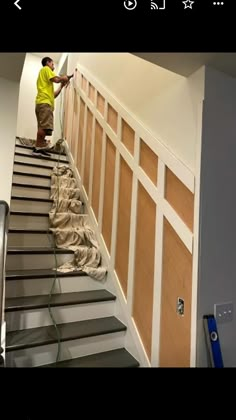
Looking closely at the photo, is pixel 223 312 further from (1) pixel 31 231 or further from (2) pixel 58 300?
(1) pixel 31 231

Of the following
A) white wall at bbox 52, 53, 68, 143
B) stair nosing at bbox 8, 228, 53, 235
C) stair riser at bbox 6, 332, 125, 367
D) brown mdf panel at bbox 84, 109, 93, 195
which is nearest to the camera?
stair riser at bbox 6, 332, 125, 367

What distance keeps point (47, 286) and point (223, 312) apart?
1027 mm

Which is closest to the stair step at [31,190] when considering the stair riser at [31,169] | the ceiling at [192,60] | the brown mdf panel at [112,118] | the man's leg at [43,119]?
the stair riser at [31,169]

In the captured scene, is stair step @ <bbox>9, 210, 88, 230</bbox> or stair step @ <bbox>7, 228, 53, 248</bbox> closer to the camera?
stair step @ <bbox>7, 228, 53, 248</bbox>

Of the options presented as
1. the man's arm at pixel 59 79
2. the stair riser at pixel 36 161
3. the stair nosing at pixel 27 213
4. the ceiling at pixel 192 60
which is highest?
the man's arm at pixel 59 79

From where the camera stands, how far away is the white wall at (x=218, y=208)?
1.00m

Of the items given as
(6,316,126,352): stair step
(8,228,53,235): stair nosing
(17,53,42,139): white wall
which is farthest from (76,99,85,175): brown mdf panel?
(6,316,126,352): stair step

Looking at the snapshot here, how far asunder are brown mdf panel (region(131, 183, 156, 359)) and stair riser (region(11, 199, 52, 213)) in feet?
3.23

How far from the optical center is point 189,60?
991 millimetres

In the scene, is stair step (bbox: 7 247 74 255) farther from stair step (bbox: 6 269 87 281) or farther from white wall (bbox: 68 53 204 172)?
white wall (bbox: 68 53 204 172)

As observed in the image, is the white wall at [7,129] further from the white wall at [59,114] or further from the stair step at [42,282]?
the white wall at [59,114]

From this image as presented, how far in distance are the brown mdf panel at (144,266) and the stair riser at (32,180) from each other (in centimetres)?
121

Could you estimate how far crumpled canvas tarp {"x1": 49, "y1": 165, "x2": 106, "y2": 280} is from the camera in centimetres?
171

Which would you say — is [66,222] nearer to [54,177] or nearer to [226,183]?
[54,177]
